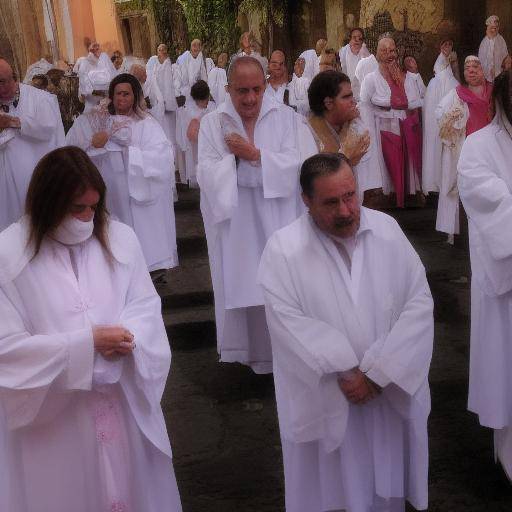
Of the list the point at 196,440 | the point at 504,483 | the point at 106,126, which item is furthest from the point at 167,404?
the point at 106,126

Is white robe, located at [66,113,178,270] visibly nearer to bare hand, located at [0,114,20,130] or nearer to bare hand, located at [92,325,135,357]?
bare hand, located at [0,114,20,130]

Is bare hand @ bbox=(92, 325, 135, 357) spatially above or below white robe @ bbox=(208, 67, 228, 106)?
above

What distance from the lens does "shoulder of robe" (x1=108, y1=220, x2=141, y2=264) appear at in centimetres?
328

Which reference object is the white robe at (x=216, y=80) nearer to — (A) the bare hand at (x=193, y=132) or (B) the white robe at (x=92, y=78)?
(B) the white robe at (x=92, y=78)

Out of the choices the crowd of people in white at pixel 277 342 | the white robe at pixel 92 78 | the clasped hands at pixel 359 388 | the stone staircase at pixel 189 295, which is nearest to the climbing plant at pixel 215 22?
the white robe at pixel 92 78

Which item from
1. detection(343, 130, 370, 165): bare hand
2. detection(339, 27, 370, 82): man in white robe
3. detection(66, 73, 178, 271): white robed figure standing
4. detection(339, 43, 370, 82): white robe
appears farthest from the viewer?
detection(339, 43, 370, 82): white robe

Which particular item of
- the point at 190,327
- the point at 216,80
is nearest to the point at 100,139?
the point at 190,327

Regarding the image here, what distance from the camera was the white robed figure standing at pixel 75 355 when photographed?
3062 millimetres

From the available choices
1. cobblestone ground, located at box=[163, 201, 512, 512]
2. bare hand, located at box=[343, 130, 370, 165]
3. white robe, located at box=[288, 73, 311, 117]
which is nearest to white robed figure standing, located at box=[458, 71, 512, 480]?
cobblestone ground, located at box=[163, 201, 512, 512]

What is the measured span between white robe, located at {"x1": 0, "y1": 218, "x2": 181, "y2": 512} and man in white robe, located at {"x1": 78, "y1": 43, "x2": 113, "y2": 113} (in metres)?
12.4

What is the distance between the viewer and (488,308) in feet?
13.8

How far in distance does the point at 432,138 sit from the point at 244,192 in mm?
6169

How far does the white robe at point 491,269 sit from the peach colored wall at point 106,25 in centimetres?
2835

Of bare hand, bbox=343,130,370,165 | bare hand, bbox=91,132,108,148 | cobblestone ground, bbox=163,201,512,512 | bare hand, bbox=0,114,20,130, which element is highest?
bare hand, bbox=0,114,20,130
